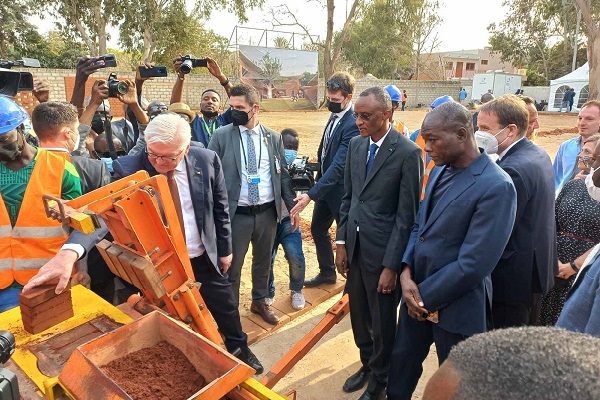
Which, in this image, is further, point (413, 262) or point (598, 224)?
point (598, 224)

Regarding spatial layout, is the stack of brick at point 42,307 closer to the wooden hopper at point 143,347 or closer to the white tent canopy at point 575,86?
the wooden hopper at point 143,347

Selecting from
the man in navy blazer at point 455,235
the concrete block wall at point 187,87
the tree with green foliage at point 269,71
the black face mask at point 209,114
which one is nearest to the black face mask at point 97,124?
the black face mask at point 209,114

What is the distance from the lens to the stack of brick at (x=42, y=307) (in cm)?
171

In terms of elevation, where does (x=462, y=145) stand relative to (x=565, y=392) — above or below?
above

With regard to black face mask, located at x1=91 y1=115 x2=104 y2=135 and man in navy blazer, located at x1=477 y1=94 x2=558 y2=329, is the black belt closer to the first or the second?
man in navy blazer, located at x1=477 y1=94 x2=558 y2=329

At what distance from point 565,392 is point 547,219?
2249 mm

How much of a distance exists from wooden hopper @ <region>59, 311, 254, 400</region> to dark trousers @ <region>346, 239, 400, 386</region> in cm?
159

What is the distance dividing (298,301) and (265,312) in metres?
0.41

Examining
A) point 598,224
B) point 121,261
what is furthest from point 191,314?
point 598,224

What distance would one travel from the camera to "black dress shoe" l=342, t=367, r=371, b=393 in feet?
9.99

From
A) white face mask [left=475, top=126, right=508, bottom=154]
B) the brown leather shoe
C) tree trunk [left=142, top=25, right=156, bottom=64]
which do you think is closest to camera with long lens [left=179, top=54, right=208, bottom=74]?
the brown leather shoe

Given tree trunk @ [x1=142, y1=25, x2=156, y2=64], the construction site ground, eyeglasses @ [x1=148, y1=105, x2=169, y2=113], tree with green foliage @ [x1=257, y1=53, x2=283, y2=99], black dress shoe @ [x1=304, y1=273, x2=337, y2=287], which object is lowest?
the construction site ground

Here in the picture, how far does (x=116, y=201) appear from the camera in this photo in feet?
5.26

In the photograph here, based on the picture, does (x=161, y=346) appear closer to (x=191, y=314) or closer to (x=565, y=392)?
(x=191, y=314)
